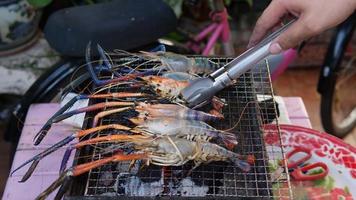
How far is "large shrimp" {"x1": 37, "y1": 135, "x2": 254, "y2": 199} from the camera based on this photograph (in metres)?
1.18

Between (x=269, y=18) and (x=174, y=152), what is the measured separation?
63 centimetres

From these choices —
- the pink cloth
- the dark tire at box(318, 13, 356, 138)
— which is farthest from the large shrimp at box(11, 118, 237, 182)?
the dark tire at box(318, 13, 356, 138)

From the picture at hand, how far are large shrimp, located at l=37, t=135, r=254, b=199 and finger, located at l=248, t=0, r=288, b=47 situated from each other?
1.73 ft

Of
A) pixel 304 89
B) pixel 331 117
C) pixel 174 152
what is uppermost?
pixel 304 89

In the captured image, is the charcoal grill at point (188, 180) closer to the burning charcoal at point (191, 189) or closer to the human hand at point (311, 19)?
the burning charcoal at point (191, 189)

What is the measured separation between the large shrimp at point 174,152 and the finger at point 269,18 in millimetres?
528

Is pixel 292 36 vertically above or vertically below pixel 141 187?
above

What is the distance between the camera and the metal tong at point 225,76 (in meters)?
1.30

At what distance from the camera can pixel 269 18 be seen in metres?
1.51

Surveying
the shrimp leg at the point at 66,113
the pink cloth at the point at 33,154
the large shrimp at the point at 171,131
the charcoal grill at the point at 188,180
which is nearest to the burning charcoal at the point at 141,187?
the charcoal grill at the point at 188,180

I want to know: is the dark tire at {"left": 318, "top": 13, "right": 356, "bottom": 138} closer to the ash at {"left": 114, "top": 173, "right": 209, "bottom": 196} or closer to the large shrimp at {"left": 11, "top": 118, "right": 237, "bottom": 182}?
the large shrimp at {"left": 11, "top": 118, "right": 237, "bottom": 182}

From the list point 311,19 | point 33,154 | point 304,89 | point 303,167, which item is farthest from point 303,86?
point 33,154

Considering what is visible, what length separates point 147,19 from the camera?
2125mm

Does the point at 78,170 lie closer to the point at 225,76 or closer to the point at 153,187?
the point at 153,187
